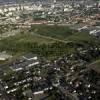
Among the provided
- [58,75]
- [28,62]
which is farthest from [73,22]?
[58,75]

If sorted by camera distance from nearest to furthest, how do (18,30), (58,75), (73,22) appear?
(58,75) → (18,30) → (73,22)

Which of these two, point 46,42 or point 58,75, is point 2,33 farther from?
point 58,75

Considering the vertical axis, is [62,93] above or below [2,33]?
above

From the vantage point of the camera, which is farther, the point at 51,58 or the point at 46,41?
the point at 46,41

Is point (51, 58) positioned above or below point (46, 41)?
above

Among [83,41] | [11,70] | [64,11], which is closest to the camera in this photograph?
[11,70]

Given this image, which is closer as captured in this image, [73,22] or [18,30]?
[18,30]

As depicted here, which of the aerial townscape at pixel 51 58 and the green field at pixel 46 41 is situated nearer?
the aerial townscape at pixel 51 58

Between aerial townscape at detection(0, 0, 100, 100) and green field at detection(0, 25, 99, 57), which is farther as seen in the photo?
green field at detection(0, 25, 99, 57)
